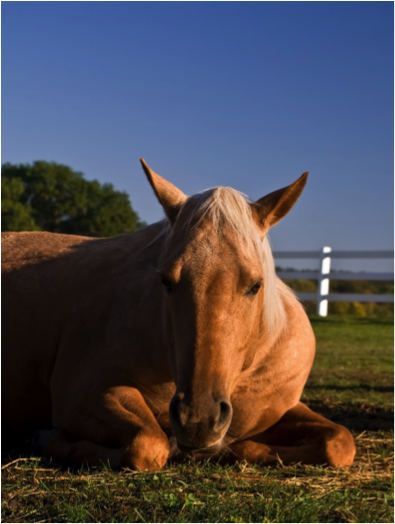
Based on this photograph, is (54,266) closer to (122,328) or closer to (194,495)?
(122,328)

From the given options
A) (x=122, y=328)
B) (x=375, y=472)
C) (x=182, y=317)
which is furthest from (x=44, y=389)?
(x=375, y=472)

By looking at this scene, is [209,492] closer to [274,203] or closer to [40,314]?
[274,203]

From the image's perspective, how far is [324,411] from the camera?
513 cm

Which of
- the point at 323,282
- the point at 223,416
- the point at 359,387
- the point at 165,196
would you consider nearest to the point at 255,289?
the point at 223,416

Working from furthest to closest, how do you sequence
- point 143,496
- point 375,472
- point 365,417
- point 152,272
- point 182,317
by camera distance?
point 365,417 → point 152,272 → point 375,472 → point 182,317 → point 143,496

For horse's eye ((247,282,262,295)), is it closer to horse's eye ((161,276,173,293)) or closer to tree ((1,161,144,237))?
horse's eye ((161,276,173,293))

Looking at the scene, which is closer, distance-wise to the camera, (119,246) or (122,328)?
(122,328)

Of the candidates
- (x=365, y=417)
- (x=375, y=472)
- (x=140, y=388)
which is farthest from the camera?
(x=365, y=417)

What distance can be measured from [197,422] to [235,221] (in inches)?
43.9

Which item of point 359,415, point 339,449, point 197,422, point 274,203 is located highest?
point 274,203

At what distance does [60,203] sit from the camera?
30.6m

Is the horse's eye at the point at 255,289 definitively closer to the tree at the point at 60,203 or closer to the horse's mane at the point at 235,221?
the horse's mane at the point at 235,221

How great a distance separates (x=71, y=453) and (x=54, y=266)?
158 cm

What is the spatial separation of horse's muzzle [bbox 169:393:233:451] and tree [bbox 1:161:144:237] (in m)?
26.8
